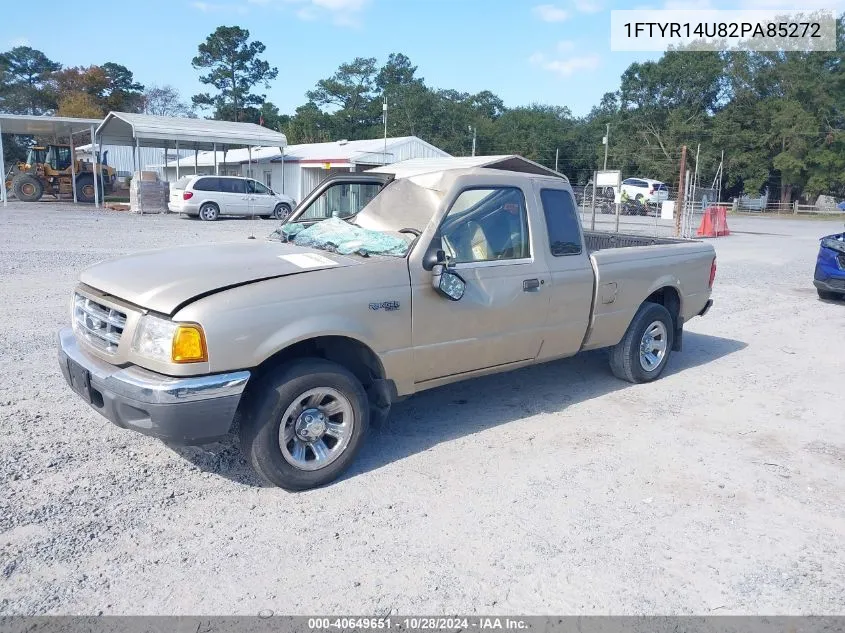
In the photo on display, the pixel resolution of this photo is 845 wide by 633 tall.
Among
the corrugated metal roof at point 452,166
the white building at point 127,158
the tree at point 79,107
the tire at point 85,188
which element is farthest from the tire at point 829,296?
the tree at point 79,107

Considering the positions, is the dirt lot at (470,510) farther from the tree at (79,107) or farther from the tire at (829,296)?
the tree at (79,107)

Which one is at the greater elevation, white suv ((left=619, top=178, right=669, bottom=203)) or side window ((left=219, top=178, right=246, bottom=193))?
white suv ((left=619, top=178, right=669, bottom=203))

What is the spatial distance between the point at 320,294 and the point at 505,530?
65.9 inches

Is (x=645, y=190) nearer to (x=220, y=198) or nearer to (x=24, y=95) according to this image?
(x=220, y=198)

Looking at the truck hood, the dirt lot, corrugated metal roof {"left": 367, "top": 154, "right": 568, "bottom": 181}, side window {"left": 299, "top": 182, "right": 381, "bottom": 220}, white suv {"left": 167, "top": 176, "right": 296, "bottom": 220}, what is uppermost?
white suv {"left": 167, "top": 176, "right": 296, "bottom": 220}

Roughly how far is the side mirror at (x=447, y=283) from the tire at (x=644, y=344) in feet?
7.58

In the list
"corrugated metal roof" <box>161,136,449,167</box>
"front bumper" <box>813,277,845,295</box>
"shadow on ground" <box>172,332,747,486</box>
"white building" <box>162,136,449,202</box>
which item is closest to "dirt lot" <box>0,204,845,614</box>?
"shadow on ground" <box>172,332,747,486</box>

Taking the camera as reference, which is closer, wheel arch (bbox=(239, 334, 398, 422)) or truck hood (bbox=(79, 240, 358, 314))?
truck hood (bbox=(79, 240, 358, 314))

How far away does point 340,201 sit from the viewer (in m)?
5.73

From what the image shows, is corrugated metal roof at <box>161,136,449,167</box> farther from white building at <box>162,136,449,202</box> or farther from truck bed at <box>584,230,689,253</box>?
truck bed at <box>584,230,689,253</box>

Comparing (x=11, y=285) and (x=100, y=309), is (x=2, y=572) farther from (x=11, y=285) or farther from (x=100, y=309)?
(x=11, y=285)

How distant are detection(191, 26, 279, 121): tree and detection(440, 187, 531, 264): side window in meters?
74.4

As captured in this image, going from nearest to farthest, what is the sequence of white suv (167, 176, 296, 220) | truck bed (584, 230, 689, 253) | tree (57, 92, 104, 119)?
truck bed (584, 230, 689, 253) → white suv (167, 176, 296, 220) → tree (57, 92, 104, 119)

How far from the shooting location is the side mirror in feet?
14.3
